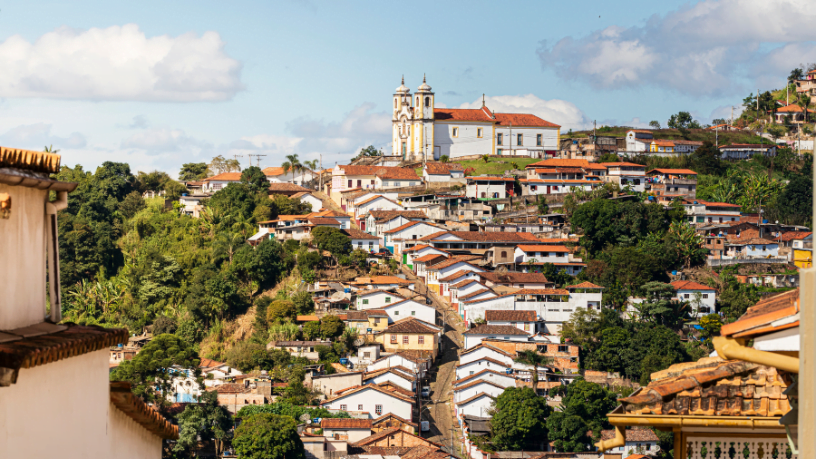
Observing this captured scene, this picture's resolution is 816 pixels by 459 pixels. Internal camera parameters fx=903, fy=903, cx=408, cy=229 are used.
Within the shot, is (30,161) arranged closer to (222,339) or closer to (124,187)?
(222,339)

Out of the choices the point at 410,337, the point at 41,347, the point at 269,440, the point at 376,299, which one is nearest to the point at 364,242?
the point at 376,299

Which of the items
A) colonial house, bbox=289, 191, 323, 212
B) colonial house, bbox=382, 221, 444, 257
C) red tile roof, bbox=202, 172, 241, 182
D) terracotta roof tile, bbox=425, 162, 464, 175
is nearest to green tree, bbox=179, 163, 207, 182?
red tile roof, bbox=202, 172, 241, 182

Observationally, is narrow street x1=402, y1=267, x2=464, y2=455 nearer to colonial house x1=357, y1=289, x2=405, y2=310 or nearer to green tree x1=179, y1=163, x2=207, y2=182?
colonial house x1=357, y1=289, x2=405, y2=310

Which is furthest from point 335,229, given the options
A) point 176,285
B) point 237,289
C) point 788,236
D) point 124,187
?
point 788,236

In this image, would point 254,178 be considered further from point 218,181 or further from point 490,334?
point 490,334

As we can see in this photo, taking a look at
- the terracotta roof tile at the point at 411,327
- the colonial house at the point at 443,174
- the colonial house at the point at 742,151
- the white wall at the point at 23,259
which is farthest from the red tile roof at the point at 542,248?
the white wall at the point at 23,259

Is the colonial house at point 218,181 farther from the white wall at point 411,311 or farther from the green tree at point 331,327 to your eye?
the green tree at point 331,327

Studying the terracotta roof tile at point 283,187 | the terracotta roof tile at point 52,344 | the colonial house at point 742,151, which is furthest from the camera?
the colonial house at point 742,151
